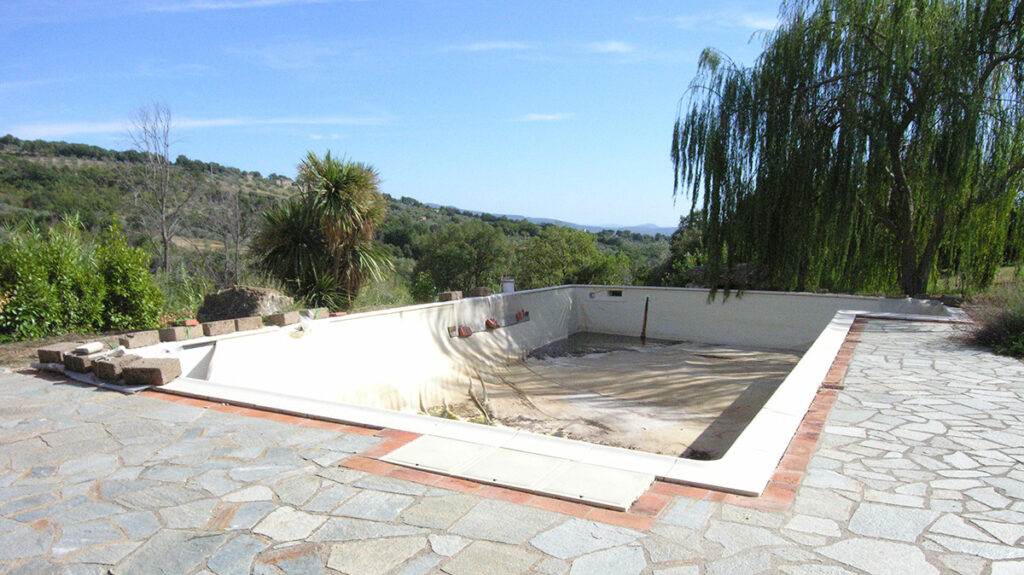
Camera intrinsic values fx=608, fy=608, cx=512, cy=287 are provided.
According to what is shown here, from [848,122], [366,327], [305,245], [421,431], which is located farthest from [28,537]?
[848,122]

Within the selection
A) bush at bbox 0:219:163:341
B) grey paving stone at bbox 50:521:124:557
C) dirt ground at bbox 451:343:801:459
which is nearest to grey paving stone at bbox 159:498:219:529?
grey paving stone at bbox 50:521:124:557

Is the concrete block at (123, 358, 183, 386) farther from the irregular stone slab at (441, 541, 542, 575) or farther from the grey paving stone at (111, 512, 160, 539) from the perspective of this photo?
the irregular stone slab at (441, 541, 542, 575)

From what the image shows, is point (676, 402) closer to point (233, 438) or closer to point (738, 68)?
point (233, 438)

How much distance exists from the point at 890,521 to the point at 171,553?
256cm

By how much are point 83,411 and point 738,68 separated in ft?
33.4

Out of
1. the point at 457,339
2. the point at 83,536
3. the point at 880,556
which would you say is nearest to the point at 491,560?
the point at 880,556

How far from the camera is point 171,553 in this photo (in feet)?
6.82

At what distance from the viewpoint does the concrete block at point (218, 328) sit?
5574mm

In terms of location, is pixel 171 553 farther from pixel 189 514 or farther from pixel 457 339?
pixel 457 339

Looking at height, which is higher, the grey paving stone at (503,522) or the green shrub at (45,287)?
the green shrub at (45,287)

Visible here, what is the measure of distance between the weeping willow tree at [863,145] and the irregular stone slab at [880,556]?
8206 millimetres

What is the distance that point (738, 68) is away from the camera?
10234mm

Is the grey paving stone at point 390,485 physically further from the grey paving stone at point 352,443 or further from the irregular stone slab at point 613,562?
the irregular stone slab at point 613,562

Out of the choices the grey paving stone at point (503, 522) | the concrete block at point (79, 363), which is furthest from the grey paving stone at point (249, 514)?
the concrete block at point (79, 363)
